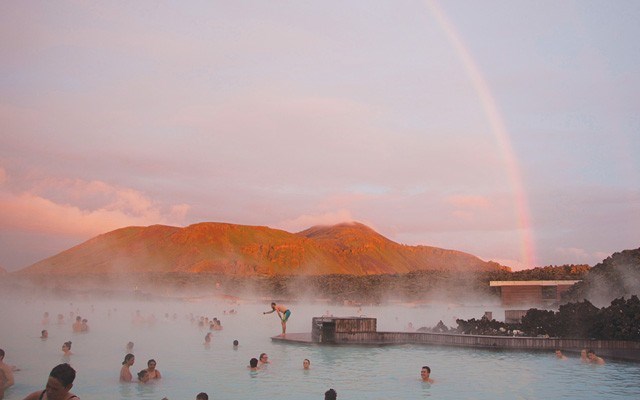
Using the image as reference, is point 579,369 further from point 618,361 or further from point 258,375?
point 258,375

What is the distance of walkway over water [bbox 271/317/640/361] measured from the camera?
23.9m

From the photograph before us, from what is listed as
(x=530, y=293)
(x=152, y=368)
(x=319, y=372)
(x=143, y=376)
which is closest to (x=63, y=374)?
(x=143, y=376)

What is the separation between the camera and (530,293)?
60750 mm

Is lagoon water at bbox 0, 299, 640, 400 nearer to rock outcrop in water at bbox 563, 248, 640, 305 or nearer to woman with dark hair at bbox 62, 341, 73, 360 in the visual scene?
woman with dark hair at bbox 62, 341, 73, 360

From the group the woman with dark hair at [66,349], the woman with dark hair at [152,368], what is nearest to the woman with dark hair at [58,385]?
the woman with dark hair at [152,368]

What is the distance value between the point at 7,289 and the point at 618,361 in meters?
114

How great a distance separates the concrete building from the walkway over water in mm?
36048

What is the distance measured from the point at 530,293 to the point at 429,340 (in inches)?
1495

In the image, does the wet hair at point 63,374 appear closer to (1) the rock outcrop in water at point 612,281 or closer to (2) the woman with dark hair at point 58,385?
(2) the woman with dark hair at point 58,385

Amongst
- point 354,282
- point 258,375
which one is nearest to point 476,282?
point 354,282

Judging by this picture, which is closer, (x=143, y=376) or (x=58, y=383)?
(x=58, y=383)

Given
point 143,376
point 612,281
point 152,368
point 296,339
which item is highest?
point 612,281

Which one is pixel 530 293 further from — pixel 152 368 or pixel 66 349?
pixel 152 368

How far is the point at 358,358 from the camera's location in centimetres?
2353
